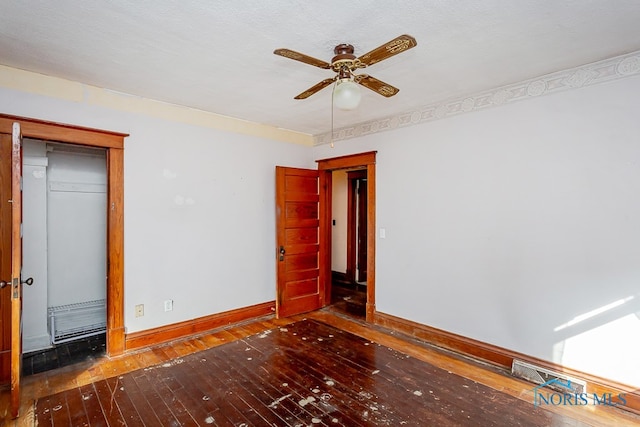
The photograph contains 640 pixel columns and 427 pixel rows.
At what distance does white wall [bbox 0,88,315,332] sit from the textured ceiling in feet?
1.28

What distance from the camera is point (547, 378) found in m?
2.59

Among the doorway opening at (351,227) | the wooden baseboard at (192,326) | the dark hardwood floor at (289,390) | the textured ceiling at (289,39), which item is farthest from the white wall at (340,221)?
the textured ceiling at (289,39)

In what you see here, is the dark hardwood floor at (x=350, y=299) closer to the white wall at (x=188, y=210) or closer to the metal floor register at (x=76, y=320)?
the white wall at (x=188, y=210)

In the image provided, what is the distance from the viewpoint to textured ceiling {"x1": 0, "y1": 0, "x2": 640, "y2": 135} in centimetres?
180

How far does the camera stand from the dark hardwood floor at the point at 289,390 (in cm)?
207

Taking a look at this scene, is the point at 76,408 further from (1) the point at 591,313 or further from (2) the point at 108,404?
(1) the point at 591,313

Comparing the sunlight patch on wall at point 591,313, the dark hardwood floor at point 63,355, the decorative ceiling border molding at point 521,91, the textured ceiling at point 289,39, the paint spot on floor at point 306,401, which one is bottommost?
the dark hardwood floor at point 63,355

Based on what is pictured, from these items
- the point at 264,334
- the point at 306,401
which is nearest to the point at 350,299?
the point at 264,334

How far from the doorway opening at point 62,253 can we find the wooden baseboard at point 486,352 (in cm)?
327

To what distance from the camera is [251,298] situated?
416cm

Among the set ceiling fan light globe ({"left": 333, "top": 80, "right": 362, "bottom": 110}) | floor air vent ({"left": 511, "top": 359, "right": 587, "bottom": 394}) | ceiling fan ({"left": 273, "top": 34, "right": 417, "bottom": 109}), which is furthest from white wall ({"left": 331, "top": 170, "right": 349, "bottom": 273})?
ceiling fan light globe ({"left": 333, "top": 80, "right": 362, "bottom": 110})

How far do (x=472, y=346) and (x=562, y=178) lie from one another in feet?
5.81

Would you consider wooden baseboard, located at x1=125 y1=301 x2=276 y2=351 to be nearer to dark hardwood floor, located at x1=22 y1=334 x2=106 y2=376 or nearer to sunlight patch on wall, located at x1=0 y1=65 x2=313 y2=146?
dark hardwood floor, located at x1=22 y1=334 x2=106 y2=376

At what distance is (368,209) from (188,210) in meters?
2.23
